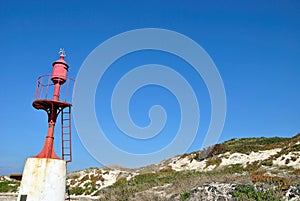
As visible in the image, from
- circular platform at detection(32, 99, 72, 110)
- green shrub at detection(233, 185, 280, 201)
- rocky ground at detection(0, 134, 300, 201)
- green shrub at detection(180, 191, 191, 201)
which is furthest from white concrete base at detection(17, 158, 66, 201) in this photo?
green shrub at detection(233, 185, 280, 201)

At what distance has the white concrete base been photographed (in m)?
9.03

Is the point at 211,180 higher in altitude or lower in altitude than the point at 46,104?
lower

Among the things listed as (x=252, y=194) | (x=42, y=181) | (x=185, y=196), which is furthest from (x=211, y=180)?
(x=42, y=181)

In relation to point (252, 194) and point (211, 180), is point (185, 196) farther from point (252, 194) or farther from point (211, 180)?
point (252, 194)

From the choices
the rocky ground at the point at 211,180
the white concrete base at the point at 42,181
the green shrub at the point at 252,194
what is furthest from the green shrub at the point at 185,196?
the white concrete base at the point at 42,181

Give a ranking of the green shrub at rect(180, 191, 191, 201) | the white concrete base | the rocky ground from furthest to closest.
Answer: the green shrub at rect(180, 191, 191, 201), the rocky ground, the white concrete base

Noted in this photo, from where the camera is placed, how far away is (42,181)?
9.16 meters

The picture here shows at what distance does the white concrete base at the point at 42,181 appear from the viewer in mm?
9031

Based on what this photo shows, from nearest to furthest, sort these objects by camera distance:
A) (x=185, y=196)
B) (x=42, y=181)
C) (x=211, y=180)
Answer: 1. (x=42, y=181)
2. (x=185, y=196)
3. (x=211, y=180)

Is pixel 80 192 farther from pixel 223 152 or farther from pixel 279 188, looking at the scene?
pixel 279 188

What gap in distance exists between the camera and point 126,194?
14.6 meters

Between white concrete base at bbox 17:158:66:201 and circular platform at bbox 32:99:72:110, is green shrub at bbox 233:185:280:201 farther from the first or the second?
circular platform at bbox 32:99:72:110

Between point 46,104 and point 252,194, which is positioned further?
point 46,104

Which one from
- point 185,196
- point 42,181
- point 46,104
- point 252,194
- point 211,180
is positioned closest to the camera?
point 42,181
